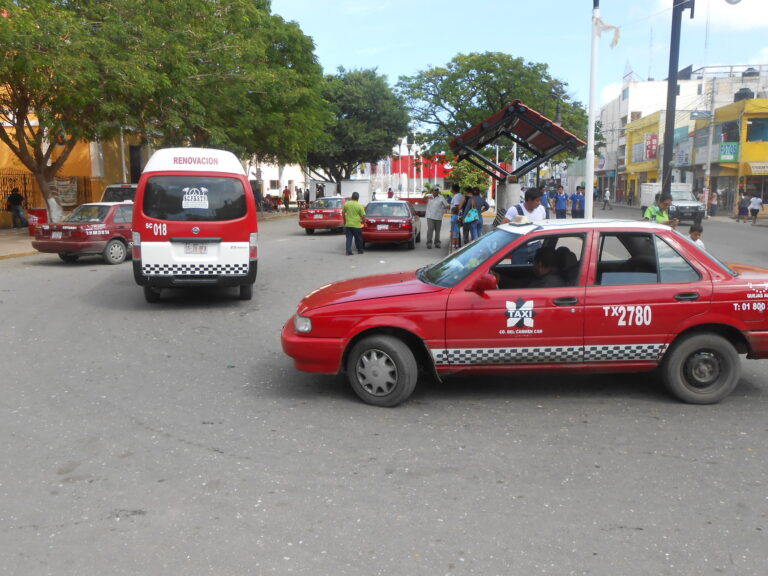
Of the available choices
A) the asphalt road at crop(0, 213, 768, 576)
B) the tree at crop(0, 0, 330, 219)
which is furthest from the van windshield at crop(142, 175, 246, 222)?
the tree at crop(0, 0, 330, 219)

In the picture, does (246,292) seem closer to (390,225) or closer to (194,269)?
(194,269)

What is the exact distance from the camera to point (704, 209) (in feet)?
129

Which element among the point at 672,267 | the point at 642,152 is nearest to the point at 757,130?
the point at 642,152

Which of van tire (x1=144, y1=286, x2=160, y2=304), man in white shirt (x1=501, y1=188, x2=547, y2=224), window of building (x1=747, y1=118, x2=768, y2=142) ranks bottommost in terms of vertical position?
van tire (x1=144, y1=286, x2=160, y2=304)

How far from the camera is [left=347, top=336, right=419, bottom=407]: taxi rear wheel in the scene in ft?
18.4

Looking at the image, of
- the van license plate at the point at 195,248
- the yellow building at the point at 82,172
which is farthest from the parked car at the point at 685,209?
the van license plate at the point at 195,248

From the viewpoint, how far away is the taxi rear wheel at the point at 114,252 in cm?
1569

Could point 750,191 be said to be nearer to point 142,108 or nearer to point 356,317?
point 142,108

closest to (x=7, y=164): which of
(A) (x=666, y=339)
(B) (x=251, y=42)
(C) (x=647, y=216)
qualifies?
(B) (x=251, y=42)

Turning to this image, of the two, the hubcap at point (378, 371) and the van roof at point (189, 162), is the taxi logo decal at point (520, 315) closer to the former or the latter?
the hubcap at point (378, 371)

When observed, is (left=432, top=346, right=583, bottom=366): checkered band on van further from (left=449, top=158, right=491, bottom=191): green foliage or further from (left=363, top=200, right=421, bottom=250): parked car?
(left=449, top=158, right=491, bottom=191): green foliage

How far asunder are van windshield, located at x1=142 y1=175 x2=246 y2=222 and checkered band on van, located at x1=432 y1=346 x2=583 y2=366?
5.57 meters

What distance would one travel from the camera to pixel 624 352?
5.71 meters

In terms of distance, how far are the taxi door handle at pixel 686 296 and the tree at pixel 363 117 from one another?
159 ft
